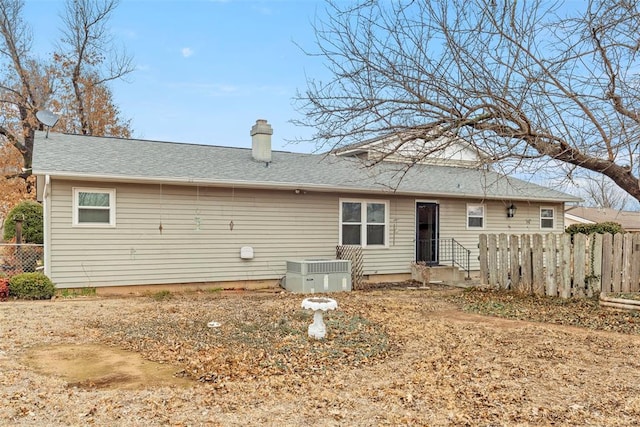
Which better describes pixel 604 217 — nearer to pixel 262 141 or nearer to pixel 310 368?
pixel 262 141

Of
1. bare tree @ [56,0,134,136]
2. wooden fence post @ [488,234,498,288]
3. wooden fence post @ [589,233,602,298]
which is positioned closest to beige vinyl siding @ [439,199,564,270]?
wooden fence post @ [488,234,498,288]

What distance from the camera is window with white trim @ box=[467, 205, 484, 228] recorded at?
14.4 m

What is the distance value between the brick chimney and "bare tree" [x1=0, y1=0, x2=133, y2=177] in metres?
14.9

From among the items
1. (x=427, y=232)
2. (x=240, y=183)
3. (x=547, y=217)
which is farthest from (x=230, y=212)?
(x=547, y=217)

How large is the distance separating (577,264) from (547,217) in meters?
7.38

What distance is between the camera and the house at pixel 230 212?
31.6ft

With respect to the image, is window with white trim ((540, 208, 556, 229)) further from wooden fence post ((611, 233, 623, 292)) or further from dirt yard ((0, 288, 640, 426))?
dirt yard ((0, 288, 640, 426))

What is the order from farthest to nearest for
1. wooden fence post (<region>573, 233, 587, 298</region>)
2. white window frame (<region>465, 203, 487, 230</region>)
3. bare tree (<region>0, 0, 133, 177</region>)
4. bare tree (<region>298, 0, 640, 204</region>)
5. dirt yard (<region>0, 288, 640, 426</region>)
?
bare tree (<region>0, 0, 133, 177</region>) < white window frame (<region>465, 203, 487, 230</region>) < wooden fence post (<region>573, 233, 587, 298</region>) < bare tree (<region>298, 0, 640, 204</region>) < dirt yard (<region>0, 288, 640, 426</region>)

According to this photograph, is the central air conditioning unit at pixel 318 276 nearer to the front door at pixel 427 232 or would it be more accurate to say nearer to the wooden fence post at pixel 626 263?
the front door at pixel 427 232

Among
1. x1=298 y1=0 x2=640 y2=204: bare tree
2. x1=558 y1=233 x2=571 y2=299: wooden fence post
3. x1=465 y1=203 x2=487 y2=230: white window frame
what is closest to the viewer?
x1=298 y1=0 x2=640 y2=204: bare tree

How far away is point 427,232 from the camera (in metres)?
13.8

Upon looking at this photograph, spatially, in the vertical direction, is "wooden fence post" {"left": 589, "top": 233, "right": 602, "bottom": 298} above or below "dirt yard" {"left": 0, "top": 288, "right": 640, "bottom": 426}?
above

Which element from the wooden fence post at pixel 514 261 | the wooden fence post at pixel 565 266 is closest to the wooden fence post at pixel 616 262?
the wooden fence post at pixel 565 266

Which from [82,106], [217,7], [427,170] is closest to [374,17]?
[217,7]
